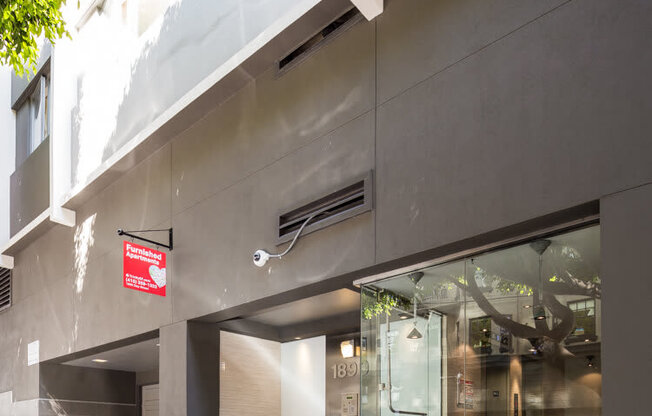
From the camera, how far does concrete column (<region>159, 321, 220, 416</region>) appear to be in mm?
9039

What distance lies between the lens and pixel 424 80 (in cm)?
629

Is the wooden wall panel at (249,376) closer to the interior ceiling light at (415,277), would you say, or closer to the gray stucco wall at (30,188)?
the interior ceiling light at (415,277)

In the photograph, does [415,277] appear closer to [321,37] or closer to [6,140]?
[321,37]

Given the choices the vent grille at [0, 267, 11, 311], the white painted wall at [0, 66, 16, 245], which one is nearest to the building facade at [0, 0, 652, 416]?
the vent grille at [0, 267, 11, 311]

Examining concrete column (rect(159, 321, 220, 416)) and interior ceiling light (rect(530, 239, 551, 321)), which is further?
concrete column (rect(159, 321, 220, 416))

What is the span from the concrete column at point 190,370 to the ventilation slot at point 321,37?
11.9 feet

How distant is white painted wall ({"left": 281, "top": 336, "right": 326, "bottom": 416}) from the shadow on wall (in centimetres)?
408

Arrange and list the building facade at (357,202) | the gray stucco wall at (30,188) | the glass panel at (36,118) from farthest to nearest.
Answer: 1. the glass panel at (36,118)
2. the gray stucco wall at (30,188)
3. the building facade at (357,202)

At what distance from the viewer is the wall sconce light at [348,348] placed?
1006 cm

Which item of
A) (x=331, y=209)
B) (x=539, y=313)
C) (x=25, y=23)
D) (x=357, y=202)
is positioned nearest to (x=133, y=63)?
(x=25, y=23)

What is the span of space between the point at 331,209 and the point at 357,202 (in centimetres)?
43

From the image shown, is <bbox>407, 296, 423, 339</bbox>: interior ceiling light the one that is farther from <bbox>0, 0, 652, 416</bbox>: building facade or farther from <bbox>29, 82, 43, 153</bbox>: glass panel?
<bbox>29, 82, 43, 153</bbox>: glass panel

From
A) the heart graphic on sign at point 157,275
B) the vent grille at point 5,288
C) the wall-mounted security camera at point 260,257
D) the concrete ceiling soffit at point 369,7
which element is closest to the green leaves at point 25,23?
the heart graphic on sign at point 157,275

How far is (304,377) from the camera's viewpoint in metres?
10.8
